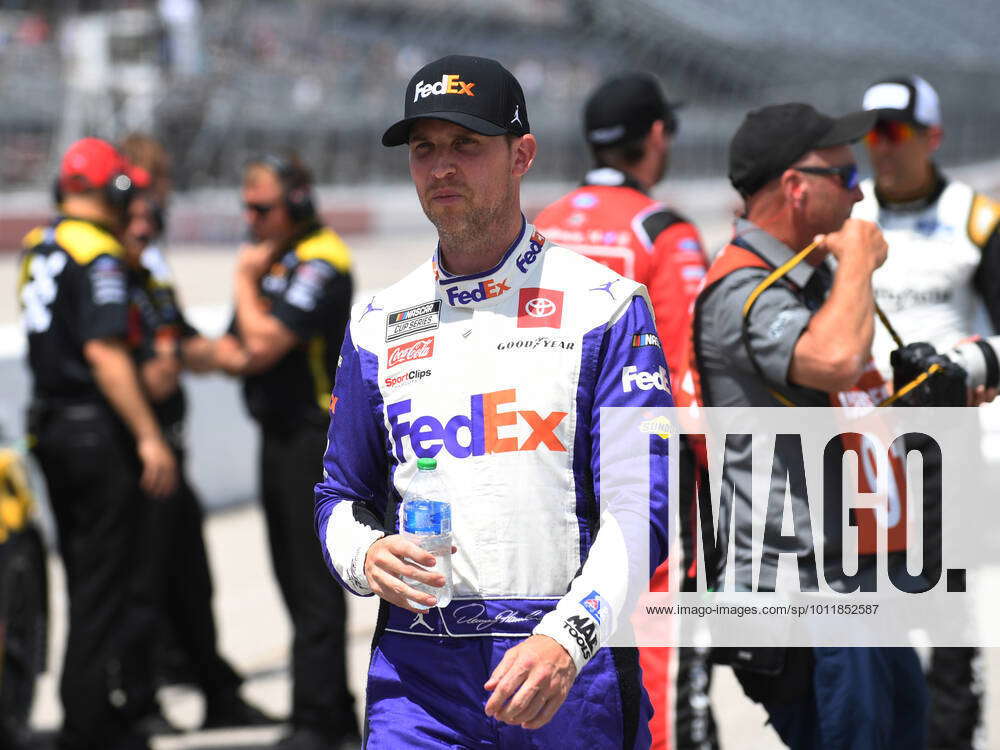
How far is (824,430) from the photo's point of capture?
9.93 feet

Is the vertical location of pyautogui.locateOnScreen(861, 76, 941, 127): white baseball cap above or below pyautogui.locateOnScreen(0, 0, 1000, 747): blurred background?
below

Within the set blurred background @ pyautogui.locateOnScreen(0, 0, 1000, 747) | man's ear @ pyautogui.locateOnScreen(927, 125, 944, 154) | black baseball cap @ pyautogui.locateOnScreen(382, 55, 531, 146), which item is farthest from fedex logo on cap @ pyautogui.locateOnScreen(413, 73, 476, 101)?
blurred background @ pyautogui.locateOnScreen(0, 0, 1000, 747)

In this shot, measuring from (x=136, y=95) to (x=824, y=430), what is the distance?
22736 millimetres

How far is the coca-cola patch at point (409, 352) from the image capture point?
2.47 meters

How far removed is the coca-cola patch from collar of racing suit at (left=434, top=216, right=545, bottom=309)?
0.09 metres

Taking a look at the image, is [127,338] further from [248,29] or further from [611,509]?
[248,29]

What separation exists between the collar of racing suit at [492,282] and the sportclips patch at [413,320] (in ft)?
0.10

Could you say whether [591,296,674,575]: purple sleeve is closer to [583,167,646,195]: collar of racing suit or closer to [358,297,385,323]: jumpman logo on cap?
[358,297,385,323]: jumpman logo on cap

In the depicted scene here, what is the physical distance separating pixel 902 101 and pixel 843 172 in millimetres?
1168

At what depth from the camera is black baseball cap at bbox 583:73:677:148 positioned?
423 cm

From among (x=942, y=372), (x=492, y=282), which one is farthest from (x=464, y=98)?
(x=942, y=372)

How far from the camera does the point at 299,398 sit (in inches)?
199

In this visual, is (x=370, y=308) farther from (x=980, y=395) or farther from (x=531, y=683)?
(x=980, y=395)

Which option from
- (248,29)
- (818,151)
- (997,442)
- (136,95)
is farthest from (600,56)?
(818,151)
